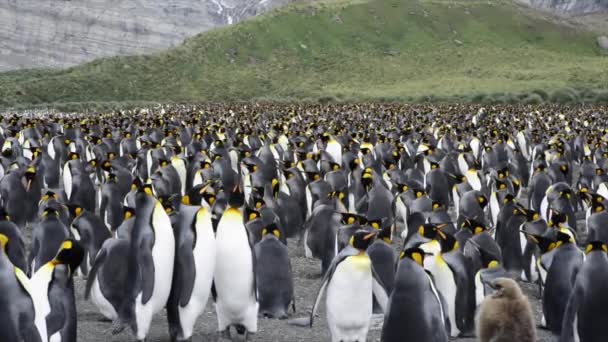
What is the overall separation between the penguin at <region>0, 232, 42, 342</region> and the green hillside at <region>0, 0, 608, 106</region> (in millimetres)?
37024

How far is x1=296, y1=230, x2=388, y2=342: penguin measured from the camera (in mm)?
4664

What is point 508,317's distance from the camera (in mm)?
3416

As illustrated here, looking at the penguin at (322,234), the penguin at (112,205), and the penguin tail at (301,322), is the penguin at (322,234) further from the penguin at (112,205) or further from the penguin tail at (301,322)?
the penguin at (112,205)

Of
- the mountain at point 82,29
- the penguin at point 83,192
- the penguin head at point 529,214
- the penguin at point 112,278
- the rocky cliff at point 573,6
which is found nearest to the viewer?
the penguin at point 112,278

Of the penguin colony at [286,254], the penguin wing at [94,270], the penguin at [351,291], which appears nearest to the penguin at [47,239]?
the penguin colony at [286,254]

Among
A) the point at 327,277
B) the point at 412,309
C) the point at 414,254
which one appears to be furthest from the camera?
the point at 327,277

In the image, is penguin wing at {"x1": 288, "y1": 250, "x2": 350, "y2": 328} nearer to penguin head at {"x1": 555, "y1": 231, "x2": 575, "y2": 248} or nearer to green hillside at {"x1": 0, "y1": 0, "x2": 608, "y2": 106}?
penguin head at {"x1": 555, "y1": 231, "x2": 575, "y2": 248}

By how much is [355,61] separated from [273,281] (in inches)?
2111

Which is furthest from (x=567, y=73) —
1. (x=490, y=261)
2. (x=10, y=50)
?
(x=10, y=50)

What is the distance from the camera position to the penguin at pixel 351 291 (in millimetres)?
4664

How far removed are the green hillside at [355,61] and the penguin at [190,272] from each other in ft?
117

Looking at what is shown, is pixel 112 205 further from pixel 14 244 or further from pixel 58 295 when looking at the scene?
pixel 58 295

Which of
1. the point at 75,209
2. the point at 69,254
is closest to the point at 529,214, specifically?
the point at 75,209

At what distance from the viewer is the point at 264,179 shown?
955 cm
